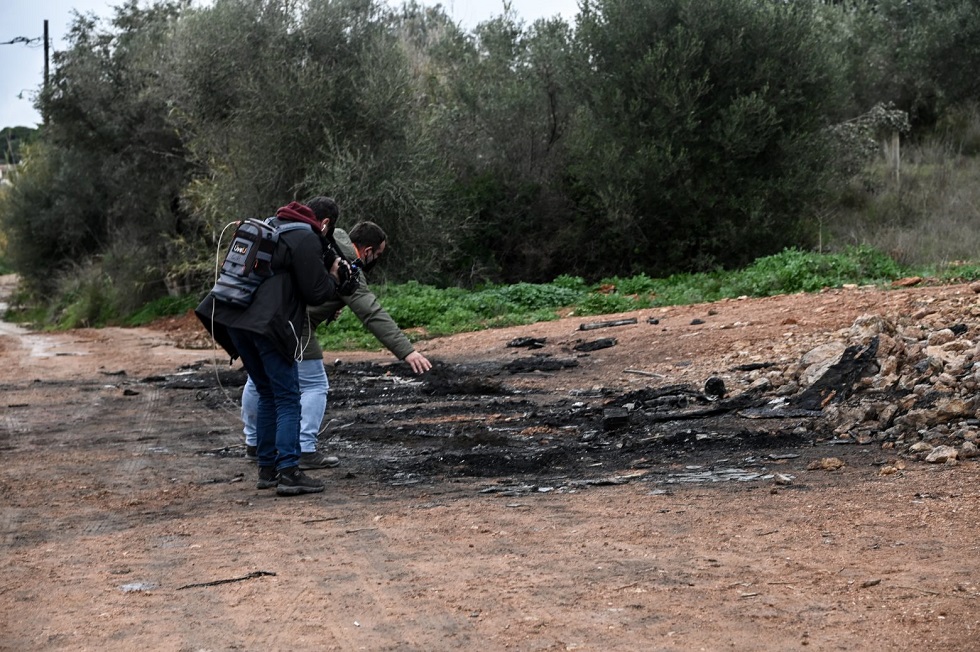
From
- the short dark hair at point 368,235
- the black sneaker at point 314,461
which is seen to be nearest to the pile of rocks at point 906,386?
the short dark hair at point 368,235

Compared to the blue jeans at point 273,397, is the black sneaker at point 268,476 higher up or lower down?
lower down

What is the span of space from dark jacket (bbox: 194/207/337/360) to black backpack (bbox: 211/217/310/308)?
1.7 inches

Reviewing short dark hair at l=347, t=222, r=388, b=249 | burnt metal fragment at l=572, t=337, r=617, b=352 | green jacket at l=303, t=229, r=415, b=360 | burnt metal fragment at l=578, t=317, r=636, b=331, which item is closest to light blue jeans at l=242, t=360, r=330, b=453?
green jacket at l=303, t=229, r=415, b=360

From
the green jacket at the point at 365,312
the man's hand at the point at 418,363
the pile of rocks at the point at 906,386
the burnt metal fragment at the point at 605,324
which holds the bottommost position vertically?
the burnt metal fragment at the point at 605,324

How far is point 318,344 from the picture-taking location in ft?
25.3

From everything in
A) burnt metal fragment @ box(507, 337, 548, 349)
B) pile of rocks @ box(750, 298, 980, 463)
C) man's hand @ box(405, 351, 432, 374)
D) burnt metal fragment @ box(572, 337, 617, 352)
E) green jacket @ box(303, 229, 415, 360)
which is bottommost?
burnt metal fragment @ box(507, 337, 548, 349)

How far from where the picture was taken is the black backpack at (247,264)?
6727 mm

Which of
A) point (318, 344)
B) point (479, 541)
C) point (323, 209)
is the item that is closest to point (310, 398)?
point (318, 344)

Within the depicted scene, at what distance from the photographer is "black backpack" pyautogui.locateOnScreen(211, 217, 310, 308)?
6.73 m

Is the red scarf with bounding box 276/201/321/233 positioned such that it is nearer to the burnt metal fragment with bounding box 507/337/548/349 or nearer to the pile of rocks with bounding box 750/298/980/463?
the pile of rocks with bounding box 750/298/980/463

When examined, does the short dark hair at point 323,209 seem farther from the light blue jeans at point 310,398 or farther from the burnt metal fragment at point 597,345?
the burnt metal fragment at point 597,345

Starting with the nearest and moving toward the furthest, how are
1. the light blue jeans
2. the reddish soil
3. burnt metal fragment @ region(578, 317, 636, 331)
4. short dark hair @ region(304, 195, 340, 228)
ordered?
the reddish soil < short dark hair @ region(304, 195, 340, 228) < the light blue jeans < burnt metal fragment @ region(578, 317, 636, 331)

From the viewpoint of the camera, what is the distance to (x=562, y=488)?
6809 millimetres

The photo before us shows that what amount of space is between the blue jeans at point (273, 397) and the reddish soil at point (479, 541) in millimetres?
305
